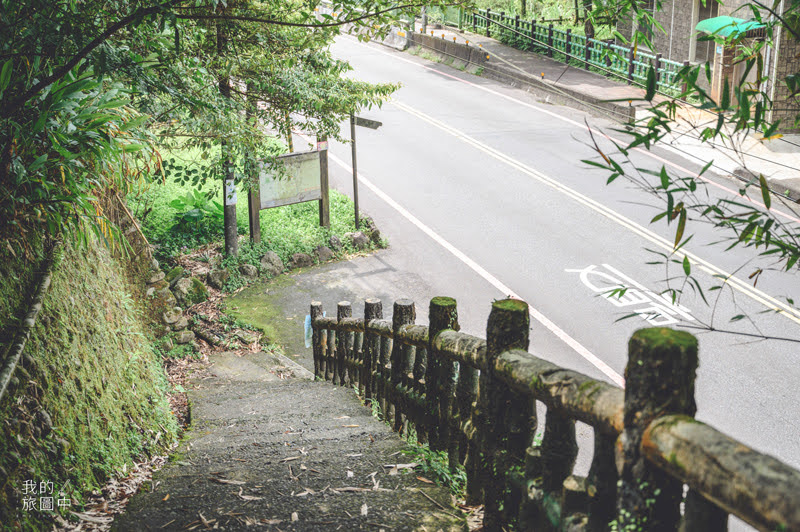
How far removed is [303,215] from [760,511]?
14.4 meters

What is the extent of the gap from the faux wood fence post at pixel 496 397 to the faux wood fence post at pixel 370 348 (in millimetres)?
3507

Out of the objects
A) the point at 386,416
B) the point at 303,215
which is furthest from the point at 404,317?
the point at 303,215

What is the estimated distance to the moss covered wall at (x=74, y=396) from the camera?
12.0 ft

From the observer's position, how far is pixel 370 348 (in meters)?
7.01

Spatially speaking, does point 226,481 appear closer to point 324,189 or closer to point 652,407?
point 652,407

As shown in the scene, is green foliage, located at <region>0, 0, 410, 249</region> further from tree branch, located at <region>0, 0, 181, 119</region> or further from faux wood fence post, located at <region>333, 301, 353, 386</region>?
faux wood fence post, located at <region>333, 301, 353, 386</region>

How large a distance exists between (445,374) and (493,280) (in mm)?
8545

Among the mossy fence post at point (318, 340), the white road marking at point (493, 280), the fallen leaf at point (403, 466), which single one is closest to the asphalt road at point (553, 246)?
the white road marking at point (493, 280)

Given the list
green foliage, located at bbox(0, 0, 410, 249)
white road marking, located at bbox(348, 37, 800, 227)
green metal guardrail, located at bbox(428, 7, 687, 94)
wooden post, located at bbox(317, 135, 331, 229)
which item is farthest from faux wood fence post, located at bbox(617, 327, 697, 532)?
green metal guardrail, located at bbox(428, 7, 687, 94)

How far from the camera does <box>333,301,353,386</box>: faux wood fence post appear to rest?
818cm

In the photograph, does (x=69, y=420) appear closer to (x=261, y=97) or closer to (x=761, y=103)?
(x=761, y=103)

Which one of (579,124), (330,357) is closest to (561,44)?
(579,124)

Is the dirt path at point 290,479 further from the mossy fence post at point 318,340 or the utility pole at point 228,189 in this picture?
the utility pole at point 228,189

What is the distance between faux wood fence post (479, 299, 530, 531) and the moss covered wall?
2.15m
